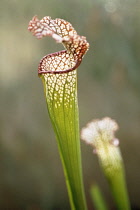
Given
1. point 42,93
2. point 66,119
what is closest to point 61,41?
point 66,119

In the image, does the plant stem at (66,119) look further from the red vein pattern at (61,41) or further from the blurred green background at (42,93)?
the blurred green background at (42,93)

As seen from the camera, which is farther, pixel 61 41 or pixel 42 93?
pixel 42 93

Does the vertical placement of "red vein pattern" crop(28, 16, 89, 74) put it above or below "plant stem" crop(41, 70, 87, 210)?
above

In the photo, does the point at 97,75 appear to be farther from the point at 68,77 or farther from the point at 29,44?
the point at 68,77

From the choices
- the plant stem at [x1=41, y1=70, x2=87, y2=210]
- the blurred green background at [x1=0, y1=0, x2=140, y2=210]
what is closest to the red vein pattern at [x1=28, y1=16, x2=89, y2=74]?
the plant stem at [x1=41, y1=70, x2=87, y2=210]

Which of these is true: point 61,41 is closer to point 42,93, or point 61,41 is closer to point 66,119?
point 66,119

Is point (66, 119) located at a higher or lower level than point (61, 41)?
lower

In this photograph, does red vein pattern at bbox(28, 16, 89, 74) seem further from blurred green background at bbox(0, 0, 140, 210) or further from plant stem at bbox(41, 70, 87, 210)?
blurred green background at bbox(0, 0, 140, 210)

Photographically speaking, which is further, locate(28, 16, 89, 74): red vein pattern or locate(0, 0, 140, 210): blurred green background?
locate(0, 0, 140, 210): blurred green background
